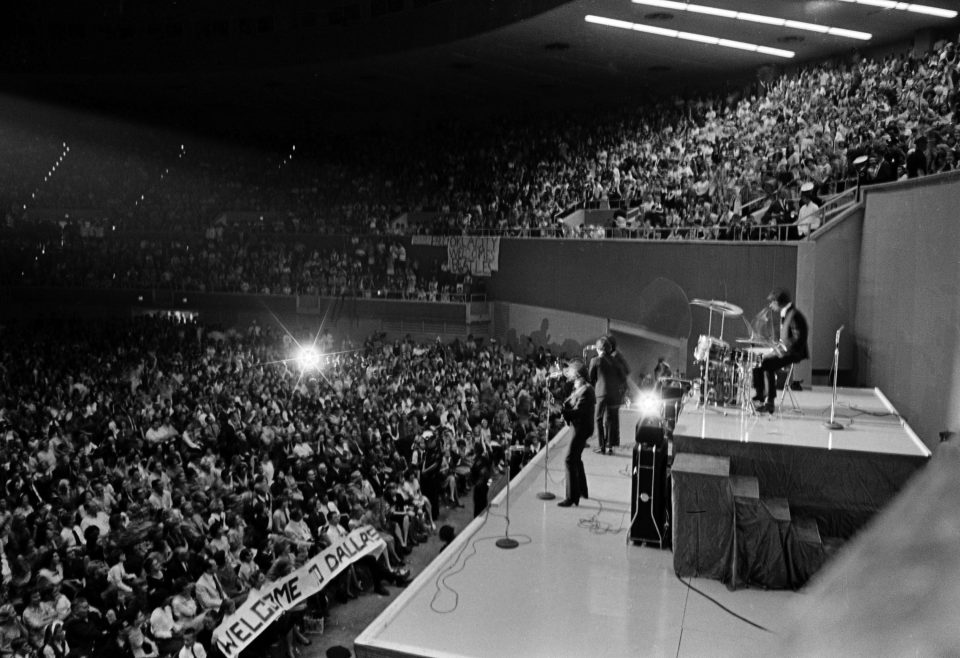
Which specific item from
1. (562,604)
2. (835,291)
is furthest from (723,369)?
(835,291)

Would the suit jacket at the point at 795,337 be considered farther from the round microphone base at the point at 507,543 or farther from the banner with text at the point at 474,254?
the banner with text at the point at 474,254

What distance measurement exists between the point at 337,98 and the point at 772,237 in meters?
21.9

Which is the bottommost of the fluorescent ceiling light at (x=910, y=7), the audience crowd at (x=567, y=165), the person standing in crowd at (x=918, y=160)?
the person standing in crowd at (x=918, y=160)

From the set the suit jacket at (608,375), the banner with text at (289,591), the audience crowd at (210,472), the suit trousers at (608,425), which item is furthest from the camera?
the suit trousers at (608,425)

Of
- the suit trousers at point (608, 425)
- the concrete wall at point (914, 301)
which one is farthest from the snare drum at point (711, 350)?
the concrete wall at point (914, 301)

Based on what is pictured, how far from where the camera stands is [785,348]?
27.9 feet

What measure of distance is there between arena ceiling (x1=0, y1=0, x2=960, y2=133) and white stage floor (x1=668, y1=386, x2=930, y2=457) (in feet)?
42.2

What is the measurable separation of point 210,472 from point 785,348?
7036 mm

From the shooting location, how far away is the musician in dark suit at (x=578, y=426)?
8406 millimetres

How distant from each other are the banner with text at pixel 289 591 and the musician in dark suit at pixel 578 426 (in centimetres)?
225

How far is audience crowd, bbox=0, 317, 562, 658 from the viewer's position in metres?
7.13

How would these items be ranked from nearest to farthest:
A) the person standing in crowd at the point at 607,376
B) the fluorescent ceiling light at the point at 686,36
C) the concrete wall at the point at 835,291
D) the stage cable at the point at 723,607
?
the stage cable at the point at 723,607 → the person standing in crowd at the point at 607,376 → the concrete wall at the point at 835,291 → the fluorescent ceiling light at the point at 686,36

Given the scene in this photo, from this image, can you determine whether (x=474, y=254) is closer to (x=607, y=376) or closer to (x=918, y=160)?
(x=918, y=160)

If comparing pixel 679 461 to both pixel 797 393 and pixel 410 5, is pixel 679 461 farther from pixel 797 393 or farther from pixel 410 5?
pixel 410 5
